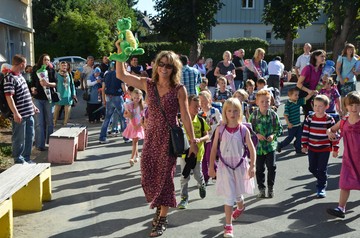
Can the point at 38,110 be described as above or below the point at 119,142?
above

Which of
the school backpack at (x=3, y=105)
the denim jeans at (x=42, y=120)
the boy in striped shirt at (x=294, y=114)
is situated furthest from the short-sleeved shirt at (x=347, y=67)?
the school backpack at (x=3, y=105)

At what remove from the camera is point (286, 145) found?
10.1 meters

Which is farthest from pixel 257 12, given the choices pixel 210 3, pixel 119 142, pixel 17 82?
pixel 17 82

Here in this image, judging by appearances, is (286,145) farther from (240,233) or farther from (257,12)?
(257,12)

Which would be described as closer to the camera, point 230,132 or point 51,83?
point 230,132

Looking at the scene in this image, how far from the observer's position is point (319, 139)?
6836 mm

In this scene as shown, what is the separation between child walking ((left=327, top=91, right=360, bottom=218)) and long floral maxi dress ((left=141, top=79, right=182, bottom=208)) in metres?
2.08

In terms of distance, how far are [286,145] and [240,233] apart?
4810 mm

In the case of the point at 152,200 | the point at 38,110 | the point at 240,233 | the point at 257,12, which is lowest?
the point at 240,233

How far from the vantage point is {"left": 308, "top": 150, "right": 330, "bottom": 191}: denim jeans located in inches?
270

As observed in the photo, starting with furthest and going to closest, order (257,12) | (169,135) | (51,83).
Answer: (257,12)
(51,83)
(169,135)

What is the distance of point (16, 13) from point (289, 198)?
694 inches

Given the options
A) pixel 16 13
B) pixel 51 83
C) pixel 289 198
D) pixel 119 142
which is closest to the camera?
pixel 289 198

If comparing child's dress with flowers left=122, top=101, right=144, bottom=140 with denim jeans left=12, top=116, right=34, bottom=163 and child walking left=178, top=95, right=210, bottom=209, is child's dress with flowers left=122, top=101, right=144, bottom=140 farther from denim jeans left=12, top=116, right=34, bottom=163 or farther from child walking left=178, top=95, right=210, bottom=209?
child walking left=178, top=95, right=210, bottom=209
